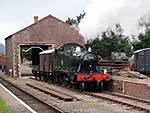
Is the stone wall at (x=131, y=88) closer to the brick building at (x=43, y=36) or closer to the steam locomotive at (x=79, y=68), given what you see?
the steam locomotive at (x=79, y=68)

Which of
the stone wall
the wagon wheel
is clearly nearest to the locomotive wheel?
the wagon wheel

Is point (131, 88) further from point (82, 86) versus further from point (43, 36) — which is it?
point (43, 36)

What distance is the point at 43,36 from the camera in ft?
115

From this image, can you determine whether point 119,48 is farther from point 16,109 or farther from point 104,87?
point 16,109

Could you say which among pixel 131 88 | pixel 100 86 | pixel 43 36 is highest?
pixel 43 36

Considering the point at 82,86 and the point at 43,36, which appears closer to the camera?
the point at 82,86

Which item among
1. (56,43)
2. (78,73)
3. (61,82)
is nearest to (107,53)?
(56,43)

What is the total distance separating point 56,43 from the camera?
1385 inches

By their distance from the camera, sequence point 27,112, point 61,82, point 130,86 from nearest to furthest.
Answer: point 27,112 → point 130,86 → point 61,82

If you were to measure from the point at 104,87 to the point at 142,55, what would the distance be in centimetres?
1105

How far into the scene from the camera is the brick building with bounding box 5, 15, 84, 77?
34.6 meters

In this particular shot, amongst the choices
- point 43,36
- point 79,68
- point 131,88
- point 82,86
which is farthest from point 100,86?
point 43,36

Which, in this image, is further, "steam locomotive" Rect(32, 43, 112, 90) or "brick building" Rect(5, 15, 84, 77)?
"brick building" Rect(5, 15, 84, 77)

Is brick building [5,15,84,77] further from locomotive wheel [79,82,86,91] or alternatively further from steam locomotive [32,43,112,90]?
locomotive wheel [79,82,86,91]
